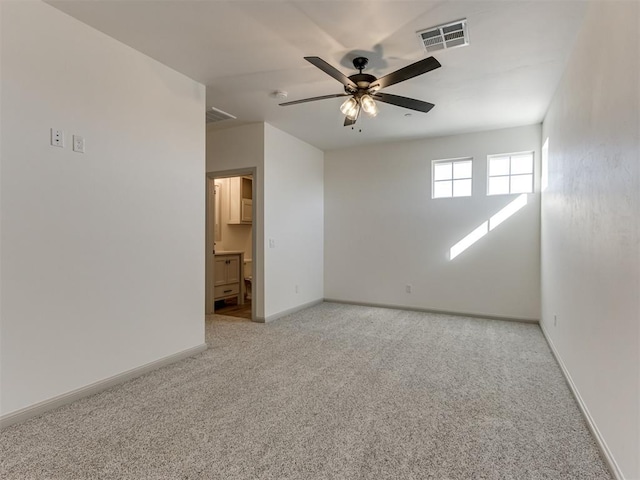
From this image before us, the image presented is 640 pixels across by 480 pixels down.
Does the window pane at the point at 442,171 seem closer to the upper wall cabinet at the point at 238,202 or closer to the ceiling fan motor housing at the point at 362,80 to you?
the ceiling fan motor housing at the point at 362,80

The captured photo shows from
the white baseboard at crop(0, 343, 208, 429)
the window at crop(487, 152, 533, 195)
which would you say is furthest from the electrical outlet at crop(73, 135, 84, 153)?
the window at crop(487, 152, 533, 195)

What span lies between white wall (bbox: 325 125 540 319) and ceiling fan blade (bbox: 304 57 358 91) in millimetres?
2870

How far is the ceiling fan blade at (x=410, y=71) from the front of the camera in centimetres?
224

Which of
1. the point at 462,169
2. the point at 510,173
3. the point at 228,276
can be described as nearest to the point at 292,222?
the point at 228,276

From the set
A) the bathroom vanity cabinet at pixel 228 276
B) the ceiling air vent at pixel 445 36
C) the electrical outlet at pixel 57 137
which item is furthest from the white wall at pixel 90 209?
the ceiling air vent at pixel 445 36

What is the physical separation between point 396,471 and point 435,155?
4507 mm

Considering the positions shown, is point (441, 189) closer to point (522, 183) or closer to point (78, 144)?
point (522, 183)

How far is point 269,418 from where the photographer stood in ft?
7.20

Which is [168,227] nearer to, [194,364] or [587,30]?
[194,364]

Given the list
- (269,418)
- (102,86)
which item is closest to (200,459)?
(269,418)

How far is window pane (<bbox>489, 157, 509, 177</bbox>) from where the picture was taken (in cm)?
488

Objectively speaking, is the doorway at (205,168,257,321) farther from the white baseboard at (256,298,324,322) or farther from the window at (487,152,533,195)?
the window at (487,152,533,195)

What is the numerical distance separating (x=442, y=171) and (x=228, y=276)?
149 inches

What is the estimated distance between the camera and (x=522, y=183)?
4.76 metres
